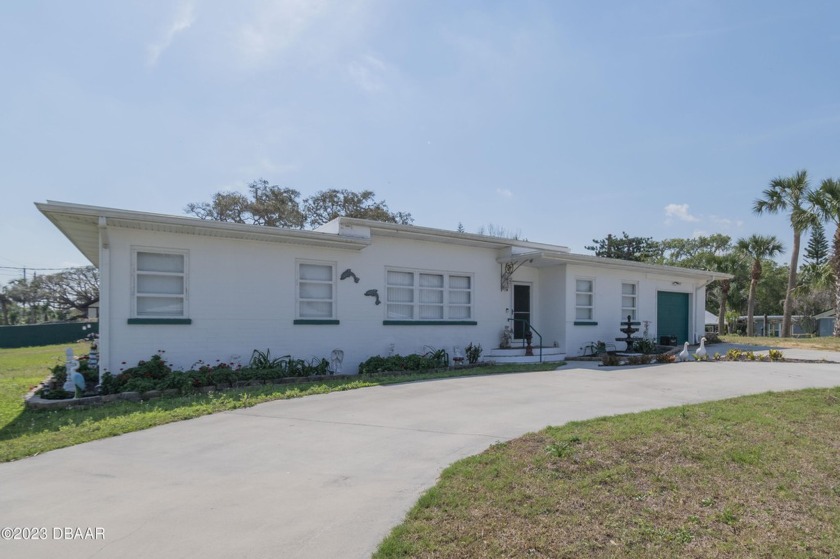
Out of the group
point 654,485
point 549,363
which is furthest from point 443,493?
point 549,363

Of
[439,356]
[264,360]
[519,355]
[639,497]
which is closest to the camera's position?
[639,497]

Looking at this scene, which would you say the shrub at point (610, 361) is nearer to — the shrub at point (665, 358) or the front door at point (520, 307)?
the shrub at point (665, 358)

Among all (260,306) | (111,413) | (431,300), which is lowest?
(111,413)

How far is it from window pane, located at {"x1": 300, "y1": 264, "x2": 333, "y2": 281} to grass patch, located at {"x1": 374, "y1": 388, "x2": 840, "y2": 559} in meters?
7.61

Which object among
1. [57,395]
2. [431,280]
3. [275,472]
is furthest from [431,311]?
[275,472]

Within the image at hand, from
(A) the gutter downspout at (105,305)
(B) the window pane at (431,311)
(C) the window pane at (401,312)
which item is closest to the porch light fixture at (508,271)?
(B) the window pane at (431,311)

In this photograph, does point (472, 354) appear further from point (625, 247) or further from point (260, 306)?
point (625, 247)

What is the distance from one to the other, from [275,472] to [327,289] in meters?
7.69

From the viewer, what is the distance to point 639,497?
4152 millimetres

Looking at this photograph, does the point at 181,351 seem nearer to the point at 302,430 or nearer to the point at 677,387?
the point at 302,430

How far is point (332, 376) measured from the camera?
37.0 ft

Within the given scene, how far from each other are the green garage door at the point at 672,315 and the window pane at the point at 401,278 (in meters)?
10.1

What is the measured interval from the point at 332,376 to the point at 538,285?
7.88 meters

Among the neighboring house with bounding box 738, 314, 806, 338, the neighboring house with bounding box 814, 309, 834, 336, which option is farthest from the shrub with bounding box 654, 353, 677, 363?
the neighboring house with bounding box 738, 314, 806, 338
